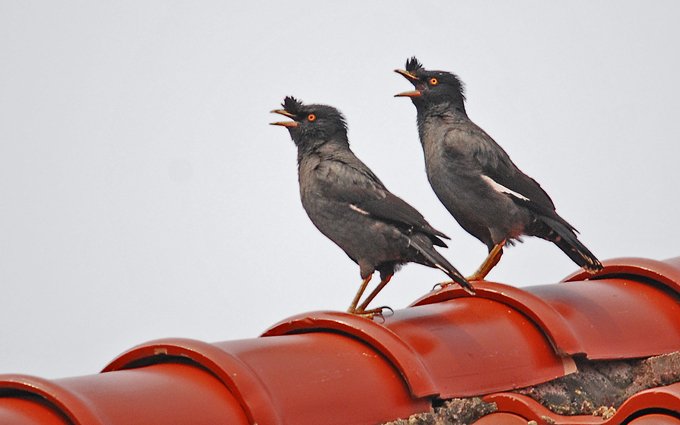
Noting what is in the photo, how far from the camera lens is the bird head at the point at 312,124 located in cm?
448

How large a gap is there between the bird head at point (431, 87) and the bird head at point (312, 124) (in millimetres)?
693

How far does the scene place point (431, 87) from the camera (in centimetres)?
508

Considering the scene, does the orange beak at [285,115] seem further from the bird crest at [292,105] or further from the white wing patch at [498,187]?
the white wing patch at [498,187]

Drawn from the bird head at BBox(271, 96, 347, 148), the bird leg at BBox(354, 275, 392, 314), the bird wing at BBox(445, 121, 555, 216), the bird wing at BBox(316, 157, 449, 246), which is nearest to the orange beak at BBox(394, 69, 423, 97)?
the bird wing at BBox(445, 121, 555, 216)

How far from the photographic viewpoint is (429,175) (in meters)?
4.95

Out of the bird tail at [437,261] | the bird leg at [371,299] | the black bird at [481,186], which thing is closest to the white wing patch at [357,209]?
the bird tail at [437,261]

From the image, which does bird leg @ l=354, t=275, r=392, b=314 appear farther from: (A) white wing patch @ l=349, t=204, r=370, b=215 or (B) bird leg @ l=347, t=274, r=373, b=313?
(A) white wing patch @ l=349, t=204, r=370, b=215

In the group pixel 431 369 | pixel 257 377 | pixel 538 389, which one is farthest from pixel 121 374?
pixel 538 389

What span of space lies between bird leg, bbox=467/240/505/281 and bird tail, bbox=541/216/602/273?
298 millimetres

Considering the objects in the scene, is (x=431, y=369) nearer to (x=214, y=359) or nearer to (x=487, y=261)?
(x=214, y=359)

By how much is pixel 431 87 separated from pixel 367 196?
4.06 feet

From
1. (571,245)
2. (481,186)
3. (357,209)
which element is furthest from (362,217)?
(571,245)

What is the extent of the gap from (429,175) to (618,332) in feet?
5.37

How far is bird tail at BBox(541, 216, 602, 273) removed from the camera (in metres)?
4.41
